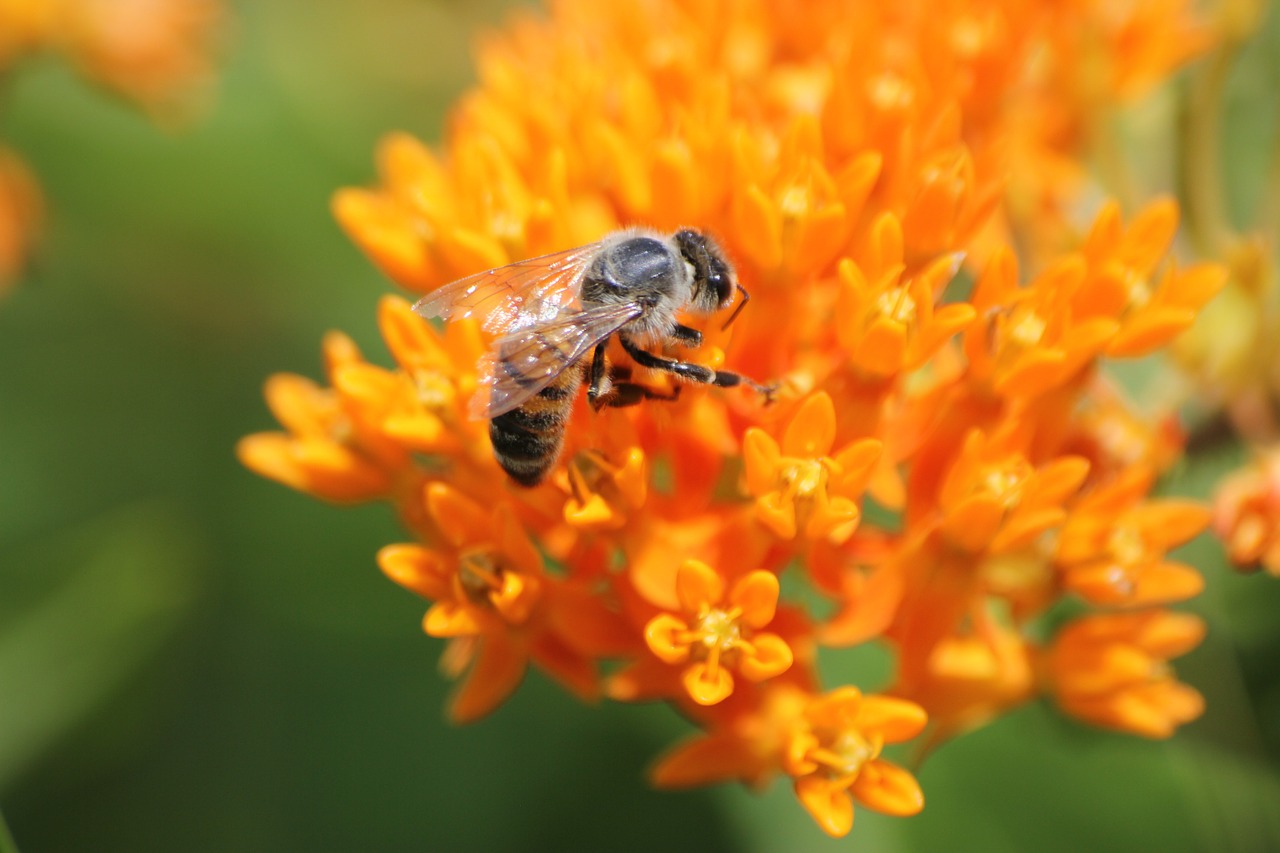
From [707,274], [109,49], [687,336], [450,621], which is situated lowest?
[450,621]

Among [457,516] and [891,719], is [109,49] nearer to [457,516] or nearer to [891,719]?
[457,516]

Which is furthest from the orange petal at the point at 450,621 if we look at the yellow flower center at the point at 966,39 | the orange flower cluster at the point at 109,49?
the orange flower cluster at the point at 109,49

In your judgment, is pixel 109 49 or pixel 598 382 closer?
pixel 598 382

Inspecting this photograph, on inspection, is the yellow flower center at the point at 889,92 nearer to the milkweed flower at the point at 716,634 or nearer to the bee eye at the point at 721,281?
the bee eye at the point at 721,281

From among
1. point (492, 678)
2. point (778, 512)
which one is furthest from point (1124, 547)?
point (492, 678)

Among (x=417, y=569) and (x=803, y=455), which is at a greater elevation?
(x=803, y=455)
